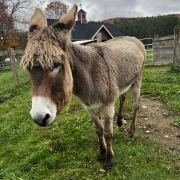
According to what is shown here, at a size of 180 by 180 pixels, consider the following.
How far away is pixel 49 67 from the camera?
5.76ft

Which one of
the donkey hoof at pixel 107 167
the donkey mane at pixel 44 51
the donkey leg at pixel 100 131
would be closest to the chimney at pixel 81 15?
the donkey leg at pixel 100 131

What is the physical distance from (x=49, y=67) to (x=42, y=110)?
41 cm

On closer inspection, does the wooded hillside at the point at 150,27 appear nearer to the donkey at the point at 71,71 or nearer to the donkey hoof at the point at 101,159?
the donkey at the point at 71,71

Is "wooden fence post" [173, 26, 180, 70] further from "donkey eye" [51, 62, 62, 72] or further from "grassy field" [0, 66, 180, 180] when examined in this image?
"donkey eye" [51, 62, 62, 72]

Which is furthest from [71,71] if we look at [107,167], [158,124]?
[158,124]

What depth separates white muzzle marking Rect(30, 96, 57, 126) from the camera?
5.49 feet

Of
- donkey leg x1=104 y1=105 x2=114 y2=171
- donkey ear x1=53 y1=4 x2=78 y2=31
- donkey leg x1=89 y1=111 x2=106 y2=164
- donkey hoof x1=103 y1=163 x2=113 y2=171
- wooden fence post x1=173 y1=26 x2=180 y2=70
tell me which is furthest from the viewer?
wooden fence post x1=173 y1=26 x2=180 y2=70

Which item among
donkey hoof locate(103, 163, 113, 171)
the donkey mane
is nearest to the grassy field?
donkey hoof locate(103, 163, 113, 171)

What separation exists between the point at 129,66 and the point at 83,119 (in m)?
1.87

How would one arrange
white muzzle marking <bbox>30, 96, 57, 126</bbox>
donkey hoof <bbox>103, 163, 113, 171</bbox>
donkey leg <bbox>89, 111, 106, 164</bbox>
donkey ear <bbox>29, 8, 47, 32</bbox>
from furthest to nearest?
donkey leg <bbox>89, 111, 106, 164</bbox>, donkey hoof <bbox>103, 163, 113, 171</bbox>, donkey ear <bbox>29, 8, 47, 32</bbox>, white muzzle marking <bbox>30, 96, 57, 126</bbox>

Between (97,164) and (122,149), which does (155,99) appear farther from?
(97,164)

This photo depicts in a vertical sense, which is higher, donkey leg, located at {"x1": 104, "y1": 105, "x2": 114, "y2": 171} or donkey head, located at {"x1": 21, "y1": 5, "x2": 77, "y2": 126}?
donkey head, located at {"x1": 21, "y1": 5, "x2": 77, "y2": 126}

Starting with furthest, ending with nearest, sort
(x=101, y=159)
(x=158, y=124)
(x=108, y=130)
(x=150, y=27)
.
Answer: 1. (x=150, y=27)
2. (x=158, y=124)
3. (x=101, y=159)
4. (x=108, y=130)

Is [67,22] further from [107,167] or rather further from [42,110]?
[107,167]
